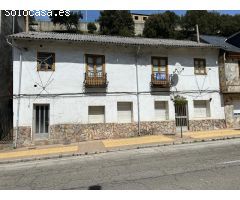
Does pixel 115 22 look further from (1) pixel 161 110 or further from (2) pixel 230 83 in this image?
(1) pixel 161 110

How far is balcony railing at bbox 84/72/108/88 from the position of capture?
1429 centimetres

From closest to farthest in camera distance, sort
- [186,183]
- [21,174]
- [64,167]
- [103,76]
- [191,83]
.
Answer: [186,183] → [21,174] → [64,167] → [103,76] → [191,83]

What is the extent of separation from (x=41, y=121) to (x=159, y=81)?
791 cm

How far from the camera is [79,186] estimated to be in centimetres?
600

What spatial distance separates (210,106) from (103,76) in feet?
26.3

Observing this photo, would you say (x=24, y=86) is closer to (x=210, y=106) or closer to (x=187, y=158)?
(x=187, y=158)

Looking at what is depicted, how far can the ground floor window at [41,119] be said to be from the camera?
1384cm

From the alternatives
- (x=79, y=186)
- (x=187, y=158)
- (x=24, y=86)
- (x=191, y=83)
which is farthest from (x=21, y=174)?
(x=191, y=83)

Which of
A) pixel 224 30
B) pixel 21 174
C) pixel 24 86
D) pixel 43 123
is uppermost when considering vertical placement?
pixel 224 30

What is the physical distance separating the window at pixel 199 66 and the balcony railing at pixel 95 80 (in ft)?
22.2

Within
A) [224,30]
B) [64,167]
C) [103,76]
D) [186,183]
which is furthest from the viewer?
[224,30]

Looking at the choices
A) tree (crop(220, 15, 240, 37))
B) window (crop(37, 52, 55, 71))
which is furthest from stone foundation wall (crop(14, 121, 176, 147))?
tree (crop(220, 15, 240, 37))

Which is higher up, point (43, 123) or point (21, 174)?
point (43, 123)

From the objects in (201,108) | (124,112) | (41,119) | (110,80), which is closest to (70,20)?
(110,80)
